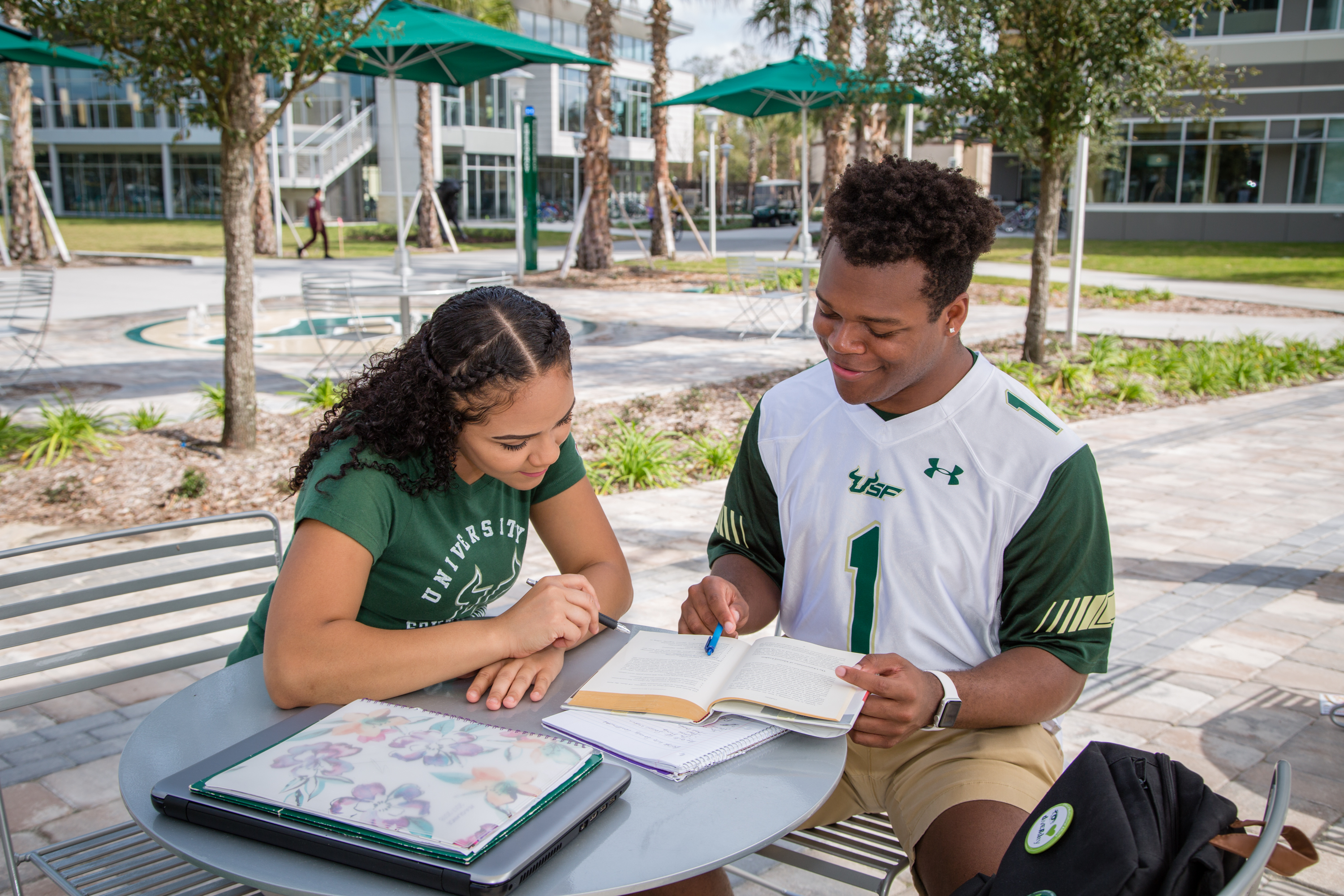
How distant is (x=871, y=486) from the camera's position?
2139mm

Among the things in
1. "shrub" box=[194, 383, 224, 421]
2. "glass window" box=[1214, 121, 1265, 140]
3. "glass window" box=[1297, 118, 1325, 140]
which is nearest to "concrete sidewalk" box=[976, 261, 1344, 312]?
"glass window" box=[1214, 121, 1265, 140]

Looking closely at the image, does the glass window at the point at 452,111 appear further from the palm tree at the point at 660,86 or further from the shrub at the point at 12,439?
the shrub at the point at 12,439

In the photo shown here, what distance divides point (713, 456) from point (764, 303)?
8712 mm

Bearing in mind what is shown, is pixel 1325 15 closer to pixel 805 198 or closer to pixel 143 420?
pixel 805 198

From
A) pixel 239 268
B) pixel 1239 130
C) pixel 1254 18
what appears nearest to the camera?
pixel 239 268

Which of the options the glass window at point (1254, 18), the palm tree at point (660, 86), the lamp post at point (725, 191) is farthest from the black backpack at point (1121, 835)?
the lamp post at point (725, 191)

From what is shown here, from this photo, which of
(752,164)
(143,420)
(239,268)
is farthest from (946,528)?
(752,164)

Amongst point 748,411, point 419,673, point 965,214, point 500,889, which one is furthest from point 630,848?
point 748,411

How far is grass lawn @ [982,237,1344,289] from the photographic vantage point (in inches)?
790

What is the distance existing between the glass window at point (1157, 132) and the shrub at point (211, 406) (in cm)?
2814

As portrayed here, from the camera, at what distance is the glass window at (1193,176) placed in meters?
29.4

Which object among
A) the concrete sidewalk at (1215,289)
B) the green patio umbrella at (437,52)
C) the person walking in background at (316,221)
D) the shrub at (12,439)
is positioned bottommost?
the shrub at (12,439)

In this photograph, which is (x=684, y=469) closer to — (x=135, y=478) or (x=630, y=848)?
(x=135, y=478)

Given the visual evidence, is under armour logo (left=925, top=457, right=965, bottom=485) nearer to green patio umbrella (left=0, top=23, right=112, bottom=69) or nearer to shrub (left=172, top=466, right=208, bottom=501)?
shrub (left=172, top=466, right=208, bottom=501)
